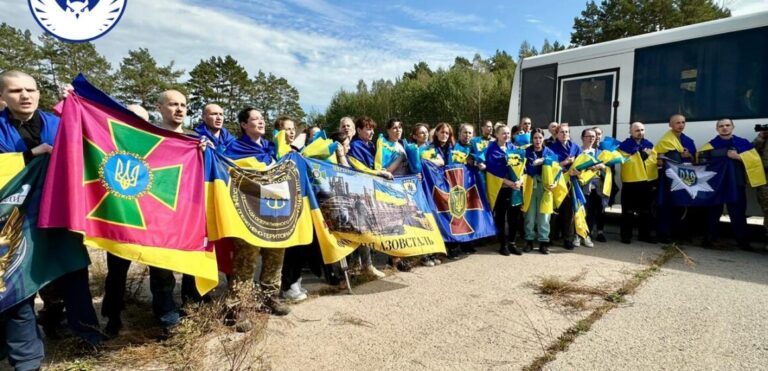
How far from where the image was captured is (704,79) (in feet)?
22.9

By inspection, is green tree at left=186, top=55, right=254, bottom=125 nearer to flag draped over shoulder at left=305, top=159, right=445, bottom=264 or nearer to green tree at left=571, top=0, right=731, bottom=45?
green tree at left=571, top=0, right=731, bottom=45

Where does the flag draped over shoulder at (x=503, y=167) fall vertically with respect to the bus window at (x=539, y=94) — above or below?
below

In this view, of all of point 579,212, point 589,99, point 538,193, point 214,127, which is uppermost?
point 589,99

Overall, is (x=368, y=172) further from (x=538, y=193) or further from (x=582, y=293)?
(x=538, y=193)

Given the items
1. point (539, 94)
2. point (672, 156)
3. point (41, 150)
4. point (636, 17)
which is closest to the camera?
point (41, 150)

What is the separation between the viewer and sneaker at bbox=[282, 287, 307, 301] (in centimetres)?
442

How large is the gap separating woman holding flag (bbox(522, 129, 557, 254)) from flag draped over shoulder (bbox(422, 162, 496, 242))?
570 mm

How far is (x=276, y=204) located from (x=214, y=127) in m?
1.01

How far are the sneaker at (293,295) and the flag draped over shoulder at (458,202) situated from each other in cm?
216

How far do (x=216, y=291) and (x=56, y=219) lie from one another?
7.02ft

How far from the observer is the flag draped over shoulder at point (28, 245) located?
2.74m

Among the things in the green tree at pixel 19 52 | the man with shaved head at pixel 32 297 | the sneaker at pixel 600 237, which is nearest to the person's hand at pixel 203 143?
the man with shaved head at pixel 32 297

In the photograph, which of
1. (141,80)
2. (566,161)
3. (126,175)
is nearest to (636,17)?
(566,161)

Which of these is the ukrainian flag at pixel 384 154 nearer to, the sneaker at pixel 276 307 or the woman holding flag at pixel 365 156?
the woman holding flag at pixel 365 156
